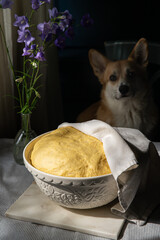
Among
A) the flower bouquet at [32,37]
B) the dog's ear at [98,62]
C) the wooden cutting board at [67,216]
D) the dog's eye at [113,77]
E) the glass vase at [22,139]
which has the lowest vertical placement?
the wooden cutting board at [67,216]

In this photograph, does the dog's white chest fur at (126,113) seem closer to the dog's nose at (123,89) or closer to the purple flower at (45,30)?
the dog's nose at (123,89)

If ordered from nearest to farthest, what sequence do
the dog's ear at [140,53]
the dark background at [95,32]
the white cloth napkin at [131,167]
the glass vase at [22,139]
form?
the white cloth napkin at [131,167], the glass vase at [22,139], the dog's ear at [140,53], the dark background at [95,32]

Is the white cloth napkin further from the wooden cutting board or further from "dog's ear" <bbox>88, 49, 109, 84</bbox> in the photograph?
"dog's ear" <bbox>88, 49, 109, 84</bbox>

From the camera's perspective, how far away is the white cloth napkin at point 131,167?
0.62 m

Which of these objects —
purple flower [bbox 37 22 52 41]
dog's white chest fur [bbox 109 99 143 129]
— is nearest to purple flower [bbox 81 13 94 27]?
purple flower [bbox 37 22 52 41]

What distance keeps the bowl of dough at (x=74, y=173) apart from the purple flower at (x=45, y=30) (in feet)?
1.05

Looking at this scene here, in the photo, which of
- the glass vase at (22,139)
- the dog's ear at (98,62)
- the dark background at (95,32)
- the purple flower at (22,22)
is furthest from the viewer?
the dark background at (95,32)

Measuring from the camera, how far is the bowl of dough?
0.62 metres

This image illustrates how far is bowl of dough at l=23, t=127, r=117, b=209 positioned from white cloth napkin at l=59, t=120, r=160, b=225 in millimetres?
28

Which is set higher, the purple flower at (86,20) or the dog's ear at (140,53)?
the purple flower at (86,20)

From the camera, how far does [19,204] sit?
0.73 m

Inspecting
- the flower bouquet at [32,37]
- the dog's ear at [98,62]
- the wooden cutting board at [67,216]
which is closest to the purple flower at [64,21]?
the flower bouquet at [32,37]

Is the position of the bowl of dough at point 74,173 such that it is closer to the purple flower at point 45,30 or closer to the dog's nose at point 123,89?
the purple flower at point 45,30

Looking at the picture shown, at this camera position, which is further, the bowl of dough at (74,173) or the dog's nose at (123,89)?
the dog's nose at (123,89)
